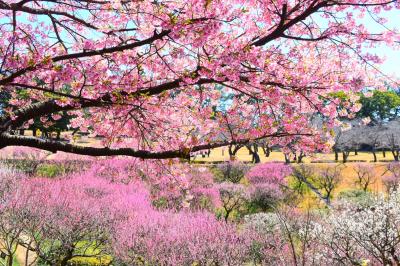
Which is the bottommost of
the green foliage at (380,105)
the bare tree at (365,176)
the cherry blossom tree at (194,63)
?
the bare tree at (365,176)

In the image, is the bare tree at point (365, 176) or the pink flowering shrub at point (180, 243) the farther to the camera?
the bare tree at point (365, 176)

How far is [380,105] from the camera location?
259ft

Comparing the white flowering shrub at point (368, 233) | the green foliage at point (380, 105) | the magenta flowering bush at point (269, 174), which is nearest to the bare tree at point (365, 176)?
the magenta flowering bush at point (269, 174)

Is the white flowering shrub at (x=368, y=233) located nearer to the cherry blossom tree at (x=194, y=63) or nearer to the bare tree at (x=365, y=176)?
the cherry blossom tree at (x=194, y=63)

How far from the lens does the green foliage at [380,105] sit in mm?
77525

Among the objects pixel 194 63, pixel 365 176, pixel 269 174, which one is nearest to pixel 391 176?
pixel 365 176

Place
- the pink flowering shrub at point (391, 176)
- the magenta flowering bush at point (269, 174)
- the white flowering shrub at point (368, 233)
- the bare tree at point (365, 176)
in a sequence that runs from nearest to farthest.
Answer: the white flowering shrub at point (368, 233), the pink flowering shrub at point (391, 176), the magenta flowering bush at point (269, 174), the bare tree at point (365, 176)

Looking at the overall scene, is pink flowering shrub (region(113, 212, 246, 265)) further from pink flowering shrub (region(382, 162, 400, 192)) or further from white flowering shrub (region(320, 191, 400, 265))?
pink flowering shrub (region(382, 162, 400, 192))

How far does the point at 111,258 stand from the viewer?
1159cm

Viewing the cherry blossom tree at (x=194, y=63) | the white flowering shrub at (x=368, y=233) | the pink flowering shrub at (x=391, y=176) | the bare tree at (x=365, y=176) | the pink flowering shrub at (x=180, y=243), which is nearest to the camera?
the cherry blossom tree at (x=194, y=63)

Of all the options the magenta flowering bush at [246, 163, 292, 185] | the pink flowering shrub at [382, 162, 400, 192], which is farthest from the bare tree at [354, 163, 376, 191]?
the magenta flowering bush at [246, 163, 292, 185]

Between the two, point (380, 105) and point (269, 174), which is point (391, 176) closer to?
point (269, 174)

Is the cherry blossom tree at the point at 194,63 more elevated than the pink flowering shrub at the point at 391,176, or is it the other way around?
the cherry blossom tree at the point at 194,63

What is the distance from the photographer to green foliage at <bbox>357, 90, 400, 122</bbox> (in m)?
77.5
